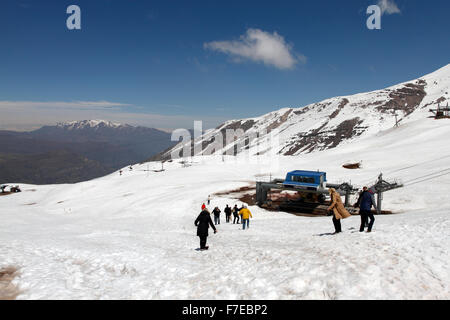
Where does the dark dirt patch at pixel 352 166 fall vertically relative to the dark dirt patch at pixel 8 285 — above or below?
above

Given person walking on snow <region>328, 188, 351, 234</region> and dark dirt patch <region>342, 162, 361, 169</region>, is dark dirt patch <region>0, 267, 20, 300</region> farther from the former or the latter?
dark dirt patch <region>342, 162, 361, 169</region>

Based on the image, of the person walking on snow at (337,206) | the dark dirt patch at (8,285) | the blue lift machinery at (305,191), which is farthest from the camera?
the blue lift machinery at (305,191)

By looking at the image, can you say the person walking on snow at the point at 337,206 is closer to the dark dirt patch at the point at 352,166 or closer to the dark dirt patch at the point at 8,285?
the dark dirt patch at the point at 8,285

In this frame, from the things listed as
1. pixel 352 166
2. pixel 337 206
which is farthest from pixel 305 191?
pixel 352 166

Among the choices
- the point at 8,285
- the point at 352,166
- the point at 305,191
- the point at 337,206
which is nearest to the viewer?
the point at 8,285

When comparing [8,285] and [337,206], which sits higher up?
[337,206]

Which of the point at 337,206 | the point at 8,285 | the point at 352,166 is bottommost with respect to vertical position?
the point at 8,285

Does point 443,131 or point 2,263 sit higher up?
point 443,131

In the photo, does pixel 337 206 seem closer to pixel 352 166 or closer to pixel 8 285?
pixel 8 285

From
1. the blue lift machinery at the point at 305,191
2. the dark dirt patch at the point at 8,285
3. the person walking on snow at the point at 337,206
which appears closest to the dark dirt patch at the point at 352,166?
the blue lift machinery at the point at 305,191
